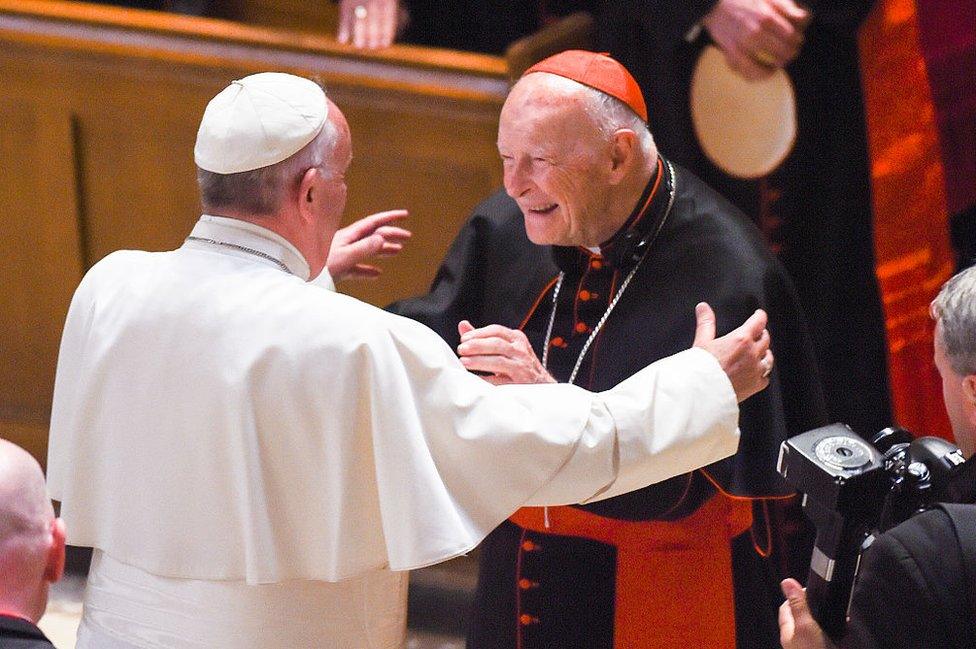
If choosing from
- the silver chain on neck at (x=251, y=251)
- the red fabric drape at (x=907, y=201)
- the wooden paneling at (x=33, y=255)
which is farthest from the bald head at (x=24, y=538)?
the wooden paneling at (x=33, y=255)

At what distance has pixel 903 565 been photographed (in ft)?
7.75

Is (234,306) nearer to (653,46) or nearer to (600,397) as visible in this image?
(600,397)

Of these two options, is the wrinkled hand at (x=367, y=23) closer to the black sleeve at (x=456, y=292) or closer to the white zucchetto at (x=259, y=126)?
the black sleeve at (x=456, y=292)

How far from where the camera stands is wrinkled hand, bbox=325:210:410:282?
156 inches

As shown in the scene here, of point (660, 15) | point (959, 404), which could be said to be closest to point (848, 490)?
point (959, 404)

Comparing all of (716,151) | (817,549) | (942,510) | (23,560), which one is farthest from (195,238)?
(716,151)

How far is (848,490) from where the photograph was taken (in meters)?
2.66

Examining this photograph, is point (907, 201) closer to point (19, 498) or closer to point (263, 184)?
point (263, 184)

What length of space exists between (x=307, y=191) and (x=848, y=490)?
118cm

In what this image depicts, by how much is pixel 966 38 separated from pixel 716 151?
818mm

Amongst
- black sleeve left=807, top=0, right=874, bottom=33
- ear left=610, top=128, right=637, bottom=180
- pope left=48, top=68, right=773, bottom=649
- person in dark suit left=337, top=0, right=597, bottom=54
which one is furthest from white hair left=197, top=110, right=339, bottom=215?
person in dark suit left=337, top=0, right=597, bottom=54

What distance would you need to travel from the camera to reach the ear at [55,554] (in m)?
2.56

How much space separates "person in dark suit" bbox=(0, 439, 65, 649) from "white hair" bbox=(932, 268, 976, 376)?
1.50 metres

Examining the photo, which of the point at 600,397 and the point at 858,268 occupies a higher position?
the point at 600,397
